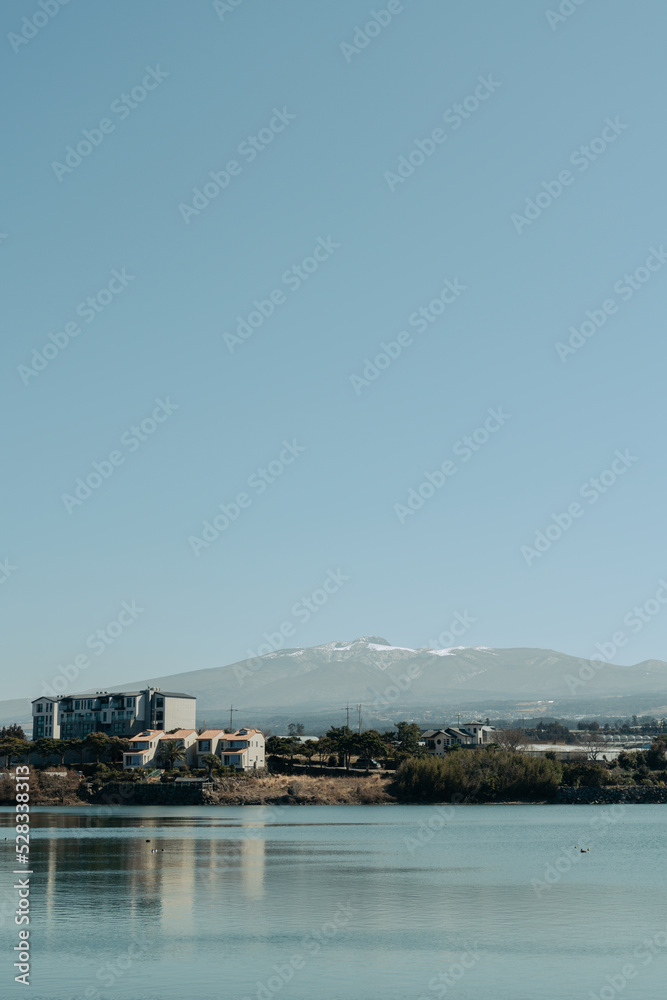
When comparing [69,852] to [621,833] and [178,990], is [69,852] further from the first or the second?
[621,833]

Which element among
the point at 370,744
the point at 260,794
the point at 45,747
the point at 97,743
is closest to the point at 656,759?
the point at 370,744

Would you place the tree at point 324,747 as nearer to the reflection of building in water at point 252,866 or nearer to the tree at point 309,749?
the tree at point 309,749

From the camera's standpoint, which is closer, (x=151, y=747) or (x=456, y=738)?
(x=151, y=747)

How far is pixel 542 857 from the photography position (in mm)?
65375

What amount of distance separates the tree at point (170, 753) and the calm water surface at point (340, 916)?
192 feet

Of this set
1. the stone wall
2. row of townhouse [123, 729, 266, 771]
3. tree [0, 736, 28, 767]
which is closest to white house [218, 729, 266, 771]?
row of townhouse [123, 729, 266, 771]

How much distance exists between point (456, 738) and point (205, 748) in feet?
163

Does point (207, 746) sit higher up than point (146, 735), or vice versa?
point (146, 735)

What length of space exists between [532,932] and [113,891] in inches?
790

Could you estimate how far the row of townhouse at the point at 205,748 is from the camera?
5512 inches

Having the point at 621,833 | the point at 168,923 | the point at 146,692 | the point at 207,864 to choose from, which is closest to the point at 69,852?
the point at 207,864

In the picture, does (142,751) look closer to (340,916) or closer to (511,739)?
(511,739)

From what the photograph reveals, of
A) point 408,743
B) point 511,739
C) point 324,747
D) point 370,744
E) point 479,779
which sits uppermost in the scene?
point 370,744

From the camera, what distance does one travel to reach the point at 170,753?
13988 centimetres
